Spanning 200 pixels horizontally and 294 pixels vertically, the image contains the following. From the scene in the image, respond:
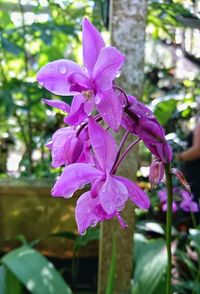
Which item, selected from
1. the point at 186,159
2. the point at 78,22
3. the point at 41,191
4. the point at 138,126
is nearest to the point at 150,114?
the point at 138,126

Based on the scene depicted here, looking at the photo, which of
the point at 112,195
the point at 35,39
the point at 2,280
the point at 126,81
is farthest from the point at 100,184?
the point at 35,39

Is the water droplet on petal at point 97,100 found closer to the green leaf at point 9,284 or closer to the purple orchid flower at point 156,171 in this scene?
the purple orchid flower at point 156,171

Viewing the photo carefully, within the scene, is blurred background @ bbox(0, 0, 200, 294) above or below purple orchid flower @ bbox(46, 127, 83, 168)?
below

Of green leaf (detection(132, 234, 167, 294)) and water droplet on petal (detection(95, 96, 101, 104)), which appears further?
green leaf (detection(132, 234, 167, 294))

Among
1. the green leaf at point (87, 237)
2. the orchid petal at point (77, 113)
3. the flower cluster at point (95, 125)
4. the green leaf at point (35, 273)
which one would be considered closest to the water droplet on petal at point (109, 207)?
the flower cluster at point (95, 125)

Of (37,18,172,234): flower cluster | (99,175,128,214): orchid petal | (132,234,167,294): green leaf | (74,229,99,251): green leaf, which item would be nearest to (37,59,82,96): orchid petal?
(37,18,172,234): flower cluster

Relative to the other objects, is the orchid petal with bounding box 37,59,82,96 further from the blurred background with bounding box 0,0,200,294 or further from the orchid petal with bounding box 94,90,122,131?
the blurred background with bounding box 0,0,200,294

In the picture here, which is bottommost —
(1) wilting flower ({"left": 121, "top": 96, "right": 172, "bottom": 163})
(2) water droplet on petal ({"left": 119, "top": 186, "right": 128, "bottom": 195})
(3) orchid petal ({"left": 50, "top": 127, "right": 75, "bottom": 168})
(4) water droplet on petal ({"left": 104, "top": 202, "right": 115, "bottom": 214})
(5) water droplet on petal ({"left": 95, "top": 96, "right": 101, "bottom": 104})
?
(4) water droplet on petal ({"left": 104, "top": 202, "right": 115, "bottom": 214})
